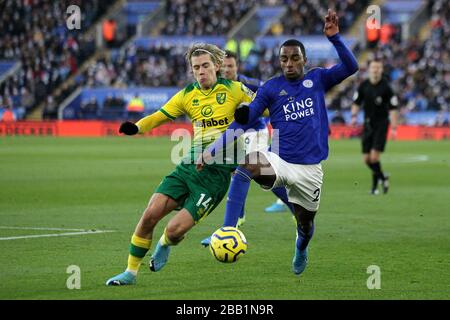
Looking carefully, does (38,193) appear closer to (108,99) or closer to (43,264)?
(43,264)

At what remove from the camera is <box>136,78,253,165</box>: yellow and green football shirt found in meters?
9.54

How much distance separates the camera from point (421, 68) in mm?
46656

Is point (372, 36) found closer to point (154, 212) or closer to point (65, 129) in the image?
point (65, 129)

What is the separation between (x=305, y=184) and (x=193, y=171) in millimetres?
1165

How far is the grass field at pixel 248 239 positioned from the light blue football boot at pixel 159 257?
11 cm

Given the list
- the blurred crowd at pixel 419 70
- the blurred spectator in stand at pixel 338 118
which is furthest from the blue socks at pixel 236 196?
the blurred spectator in stand at pixel 338 118

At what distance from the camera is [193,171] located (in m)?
9.18

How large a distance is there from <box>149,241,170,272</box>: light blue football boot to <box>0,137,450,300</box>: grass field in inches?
4.3

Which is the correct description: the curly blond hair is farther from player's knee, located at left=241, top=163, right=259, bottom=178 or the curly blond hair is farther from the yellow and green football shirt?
player's knee, located at left=241, top=163, right=259, bottom=178

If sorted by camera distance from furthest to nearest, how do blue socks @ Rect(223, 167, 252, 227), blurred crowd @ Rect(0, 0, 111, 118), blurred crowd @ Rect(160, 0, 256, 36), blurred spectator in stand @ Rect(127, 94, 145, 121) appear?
1. blurred crowd @ Rect(160, 0, 256, 36)
2. blurred crowd @ Rect(0, 0, 111, 118)
3. blurred spectator in stand @ Rect(127, 94, 145, 121)
4. blue socks @ Rect(223, 167, 252, 227)

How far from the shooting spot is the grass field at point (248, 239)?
870 centimetres

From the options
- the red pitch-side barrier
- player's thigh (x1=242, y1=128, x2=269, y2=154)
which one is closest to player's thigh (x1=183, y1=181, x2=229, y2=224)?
player's thigh (x1=242, y1=128, x2=269, y2=154)

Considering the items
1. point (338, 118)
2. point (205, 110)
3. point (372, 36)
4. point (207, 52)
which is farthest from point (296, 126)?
point (372, 36)

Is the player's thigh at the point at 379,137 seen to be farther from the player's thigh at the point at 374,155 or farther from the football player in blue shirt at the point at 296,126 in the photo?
the football player in blue shirt at the point at 296,126
